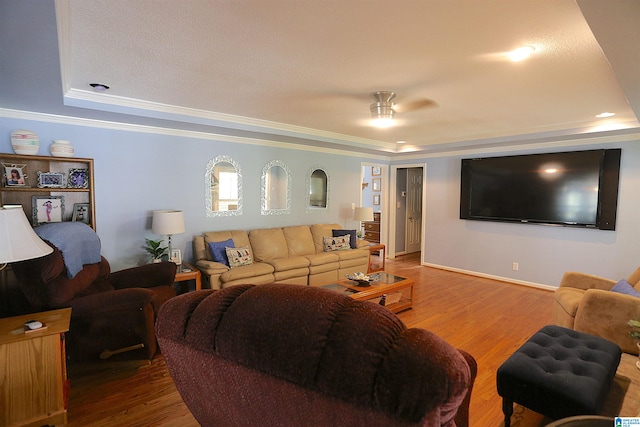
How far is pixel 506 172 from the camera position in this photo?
5.11 meters

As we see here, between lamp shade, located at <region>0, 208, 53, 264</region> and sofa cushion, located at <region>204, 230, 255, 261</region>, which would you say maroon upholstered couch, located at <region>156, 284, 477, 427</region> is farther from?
sofa cushion, located at <region>204, 230, 255, 261</region>

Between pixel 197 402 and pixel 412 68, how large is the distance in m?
2.38

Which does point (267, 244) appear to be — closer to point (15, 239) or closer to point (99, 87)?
point (99, 87)

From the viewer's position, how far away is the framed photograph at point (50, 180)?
10.2 feet

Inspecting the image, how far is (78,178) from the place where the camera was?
3.30 metres

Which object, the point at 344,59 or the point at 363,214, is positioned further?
the point at 363,214

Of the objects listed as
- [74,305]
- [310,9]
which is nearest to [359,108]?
[310,9]

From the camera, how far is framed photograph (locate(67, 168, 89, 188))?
128 inches

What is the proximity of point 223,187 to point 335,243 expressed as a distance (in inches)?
74.1

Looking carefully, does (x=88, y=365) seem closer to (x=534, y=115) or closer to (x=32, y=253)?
(x=32, y=253)

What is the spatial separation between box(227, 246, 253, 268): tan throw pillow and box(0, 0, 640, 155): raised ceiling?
151 centimetres

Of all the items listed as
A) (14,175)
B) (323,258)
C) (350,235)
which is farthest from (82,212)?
(350,235)

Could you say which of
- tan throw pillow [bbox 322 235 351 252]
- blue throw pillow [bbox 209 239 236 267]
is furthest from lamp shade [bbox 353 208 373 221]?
blue throw pillow [bbox 209 239 236 267]

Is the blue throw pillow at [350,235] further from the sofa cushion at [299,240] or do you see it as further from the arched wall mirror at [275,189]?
the arched wall mirror at [275,189]
